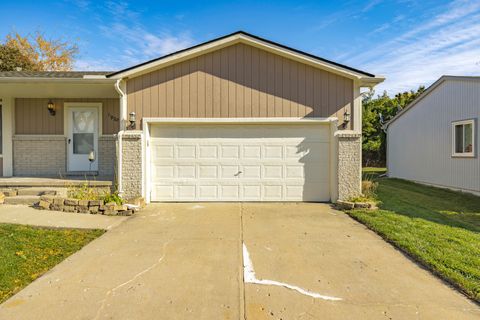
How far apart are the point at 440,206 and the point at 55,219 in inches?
368

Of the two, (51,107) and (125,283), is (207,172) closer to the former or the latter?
(125,283)

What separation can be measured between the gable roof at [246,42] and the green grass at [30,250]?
4046mm

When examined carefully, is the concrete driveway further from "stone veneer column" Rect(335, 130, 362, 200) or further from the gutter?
the gutter

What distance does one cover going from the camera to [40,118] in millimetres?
8750

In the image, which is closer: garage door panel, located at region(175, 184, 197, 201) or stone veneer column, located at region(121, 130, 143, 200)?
stone veneer column, located at region(121, 130, 143, 200)

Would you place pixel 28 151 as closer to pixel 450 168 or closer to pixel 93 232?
pixel 93 232

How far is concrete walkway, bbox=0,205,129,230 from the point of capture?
5.33 metres

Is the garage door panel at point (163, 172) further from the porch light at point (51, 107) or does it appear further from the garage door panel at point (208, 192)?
the porch light at point (51, 107)

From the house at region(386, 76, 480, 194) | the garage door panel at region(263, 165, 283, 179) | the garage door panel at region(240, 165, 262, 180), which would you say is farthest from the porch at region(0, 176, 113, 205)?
the house at region(386, 76, 480, 194)

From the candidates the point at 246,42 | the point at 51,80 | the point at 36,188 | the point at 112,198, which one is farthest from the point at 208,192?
the point at 51,80

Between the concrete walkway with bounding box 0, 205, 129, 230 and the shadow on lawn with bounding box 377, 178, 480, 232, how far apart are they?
6379 millimetres

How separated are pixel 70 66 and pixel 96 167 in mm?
18268

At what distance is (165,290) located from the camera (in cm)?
301

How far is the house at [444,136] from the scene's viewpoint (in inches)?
368
